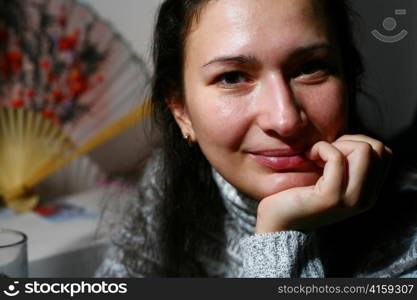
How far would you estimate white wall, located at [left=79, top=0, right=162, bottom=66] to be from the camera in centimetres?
101

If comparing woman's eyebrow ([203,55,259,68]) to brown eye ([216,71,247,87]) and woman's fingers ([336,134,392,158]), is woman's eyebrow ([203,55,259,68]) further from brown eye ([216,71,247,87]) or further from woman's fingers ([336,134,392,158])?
woman's fingers ([336,134,392,158])

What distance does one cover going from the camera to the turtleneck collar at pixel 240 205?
0.75 m

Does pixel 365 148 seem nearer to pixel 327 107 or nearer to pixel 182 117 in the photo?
pixel 327 107

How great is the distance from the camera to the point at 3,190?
1100 mm

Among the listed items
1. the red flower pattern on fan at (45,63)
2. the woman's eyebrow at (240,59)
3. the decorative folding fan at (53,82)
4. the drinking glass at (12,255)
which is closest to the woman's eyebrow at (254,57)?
the woman's eyebrow at (240,59)

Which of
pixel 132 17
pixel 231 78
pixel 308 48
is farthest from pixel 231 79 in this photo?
pixel 132 17

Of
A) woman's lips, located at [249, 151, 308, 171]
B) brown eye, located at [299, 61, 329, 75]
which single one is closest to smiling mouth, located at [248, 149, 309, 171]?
woman's lips, located at [249, 151, 308, 171]

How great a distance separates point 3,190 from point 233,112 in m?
0.73

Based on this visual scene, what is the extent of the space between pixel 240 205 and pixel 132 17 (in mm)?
541

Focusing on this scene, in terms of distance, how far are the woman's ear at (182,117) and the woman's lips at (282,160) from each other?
160mm

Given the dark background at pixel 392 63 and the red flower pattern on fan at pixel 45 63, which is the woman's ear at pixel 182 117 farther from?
the red flower pattern on fan at pixel 45 63

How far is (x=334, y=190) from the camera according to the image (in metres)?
0.54

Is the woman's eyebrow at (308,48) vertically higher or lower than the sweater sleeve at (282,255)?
higher

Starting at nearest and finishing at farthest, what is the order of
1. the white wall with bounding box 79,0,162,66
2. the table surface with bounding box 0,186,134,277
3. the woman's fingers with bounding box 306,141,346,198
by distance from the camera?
the woman's fingers with bounding box 306,141,346,198, the table surface with bounding box 0,186,134,277, the white wall with bounding box 79,0,162,66
